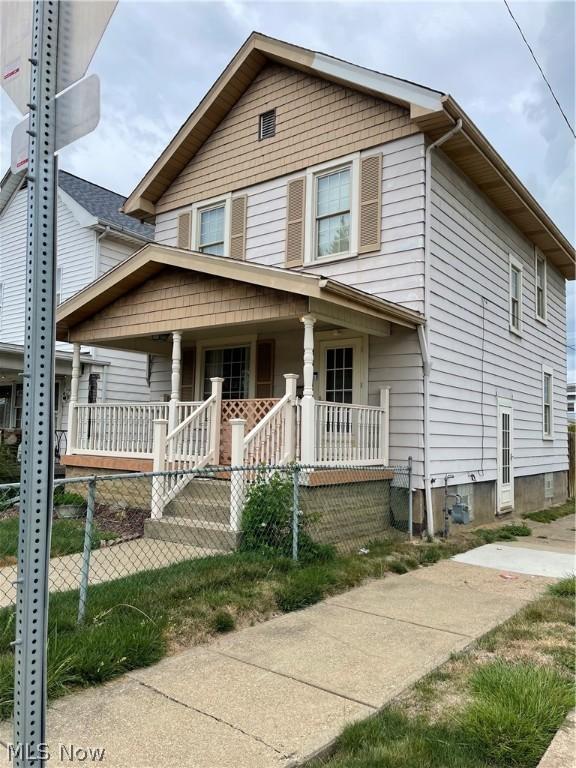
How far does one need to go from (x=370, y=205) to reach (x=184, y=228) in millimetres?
4505

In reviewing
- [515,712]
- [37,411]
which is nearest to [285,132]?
[515,712]

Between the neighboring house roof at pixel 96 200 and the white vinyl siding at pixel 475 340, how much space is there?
9.37m

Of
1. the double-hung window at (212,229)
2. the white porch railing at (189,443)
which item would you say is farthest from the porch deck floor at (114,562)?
the double-hung window at (212,229)

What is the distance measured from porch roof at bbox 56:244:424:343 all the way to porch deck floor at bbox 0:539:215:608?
3171mm

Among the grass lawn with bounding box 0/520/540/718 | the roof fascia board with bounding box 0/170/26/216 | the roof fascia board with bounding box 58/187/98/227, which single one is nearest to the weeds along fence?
the grass lawn with bounding box 0/520/540/718

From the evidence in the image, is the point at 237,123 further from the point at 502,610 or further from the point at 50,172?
the point at 50,172

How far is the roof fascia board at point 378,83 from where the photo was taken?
853 centimetres

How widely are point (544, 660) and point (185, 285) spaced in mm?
6888

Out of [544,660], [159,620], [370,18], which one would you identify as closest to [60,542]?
[159,620]

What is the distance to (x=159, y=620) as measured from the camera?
4.34 meters

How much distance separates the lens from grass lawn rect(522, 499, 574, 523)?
12.1 metres

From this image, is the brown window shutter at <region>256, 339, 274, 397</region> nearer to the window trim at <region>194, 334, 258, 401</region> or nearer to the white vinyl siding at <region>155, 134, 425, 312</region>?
the window trim at <region>194, 334, 258, 401</region>

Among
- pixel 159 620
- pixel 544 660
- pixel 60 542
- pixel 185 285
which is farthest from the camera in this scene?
pixel 185 285

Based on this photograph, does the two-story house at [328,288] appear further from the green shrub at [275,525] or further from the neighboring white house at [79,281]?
the neighboring white house at [79,281]
